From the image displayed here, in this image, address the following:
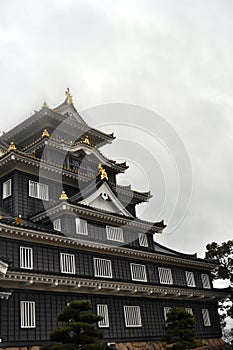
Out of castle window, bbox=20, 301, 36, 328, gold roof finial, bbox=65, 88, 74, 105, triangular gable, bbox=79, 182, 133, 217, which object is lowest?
castle window, bbox=20, 301, 36, 328

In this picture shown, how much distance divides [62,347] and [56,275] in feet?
21.5

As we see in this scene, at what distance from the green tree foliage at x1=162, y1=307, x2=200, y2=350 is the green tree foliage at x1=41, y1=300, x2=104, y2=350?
8873mm

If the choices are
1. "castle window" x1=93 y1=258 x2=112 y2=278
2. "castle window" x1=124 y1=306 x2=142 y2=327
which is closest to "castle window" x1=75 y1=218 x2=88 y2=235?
"castle window" x1=93 y1=258 x2=112 y2=278

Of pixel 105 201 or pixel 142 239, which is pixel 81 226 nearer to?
pixel 105 201

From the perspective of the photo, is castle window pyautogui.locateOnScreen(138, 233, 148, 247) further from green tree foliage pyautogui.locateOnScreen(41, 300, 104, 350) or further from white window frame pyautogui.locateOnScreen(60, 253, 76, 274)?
green tree foliage pyautogui.locateOnScreen(41, 300, 104, 350)

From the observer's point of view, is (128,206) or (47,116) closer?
(47,116)

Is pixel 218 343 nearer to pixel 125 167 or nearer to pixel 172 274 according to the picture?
pixel 172 274

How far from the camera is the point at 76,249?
105 feet

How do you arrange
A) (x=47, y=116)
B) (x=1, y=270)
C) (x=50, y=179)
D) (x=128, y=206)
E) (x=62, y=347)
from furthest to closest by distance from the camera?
(x=128, y=206) < (x=47, y=116) < (x=50, y=179) < (x=1, y=270) < (x=62, y=347)

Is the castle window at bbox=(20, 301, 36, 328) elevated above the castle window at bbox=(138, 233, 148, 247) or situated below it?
below

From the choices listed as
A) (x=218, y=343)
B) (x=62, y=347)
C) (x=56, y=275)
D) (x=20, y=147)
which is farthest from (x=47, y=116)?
(x=218, y=343)

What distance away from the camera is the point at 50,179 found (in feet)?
121

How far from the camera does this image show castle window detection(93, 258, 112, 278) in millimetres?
32844

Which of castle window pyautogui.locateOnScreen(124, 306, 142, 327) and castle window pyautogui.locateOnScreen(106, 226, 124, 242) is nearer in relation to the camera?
castle window pyautogui.locateOnScreen(124, 306, 142, 327)
